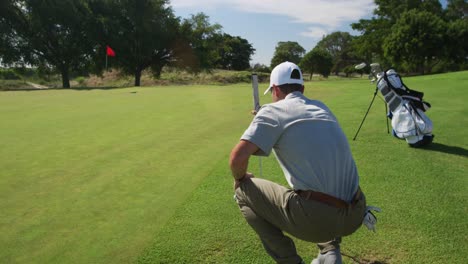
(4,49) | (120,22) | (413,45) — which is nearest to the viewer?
(4,49)

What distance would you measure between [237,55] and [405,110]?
82.1 m

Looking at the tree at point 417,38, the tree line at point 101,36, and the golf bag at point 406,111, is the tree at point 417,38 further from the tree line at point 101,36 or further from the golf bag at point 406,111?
the golf bag at point 406,111

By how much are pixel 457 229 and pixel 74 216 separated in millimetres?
3796

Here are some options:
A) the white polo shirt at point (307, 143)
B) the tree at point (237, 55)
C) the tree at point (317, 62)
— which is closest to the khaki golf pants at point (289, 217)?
the white polo shirt at point (307, 143)

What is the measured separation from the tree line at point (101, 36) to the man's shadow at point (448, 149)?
36.7 meters

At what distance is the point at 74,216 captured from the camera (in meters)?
3.71

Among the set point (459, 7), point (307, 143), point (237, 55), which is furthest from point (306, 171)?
point (237, 55)

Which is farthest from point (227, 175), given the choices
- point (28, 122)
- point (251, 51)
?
point (251, 51)

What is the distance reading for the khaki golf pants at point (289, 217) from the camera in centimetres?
246

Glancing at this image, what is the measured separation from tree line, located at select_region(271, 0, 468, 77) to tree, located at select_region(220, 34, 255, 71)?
50.5ft

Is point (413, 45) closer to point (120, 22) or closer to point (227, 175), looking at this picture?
point (120, 22)

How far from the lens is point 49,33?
3547cm

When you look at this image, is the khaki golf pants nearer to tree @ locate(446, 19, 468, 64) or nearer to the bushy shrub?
tree @ locate(446, 19, 468, 64)

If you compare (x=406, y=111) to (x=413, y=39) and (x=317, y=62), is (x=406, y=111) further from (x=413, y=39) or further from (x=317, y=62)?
(x=317, y=62)
